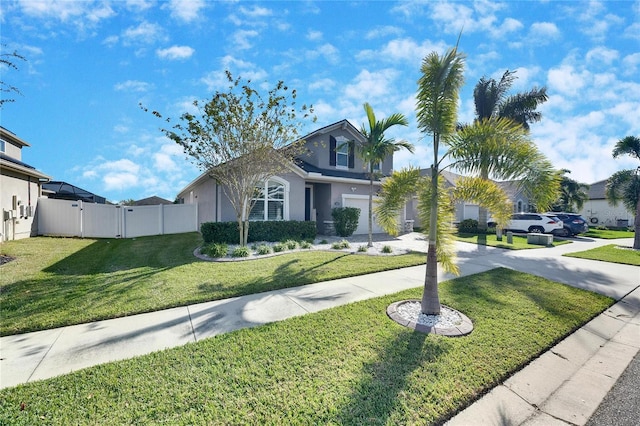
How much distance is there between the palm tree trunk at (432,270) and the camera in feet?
15.8

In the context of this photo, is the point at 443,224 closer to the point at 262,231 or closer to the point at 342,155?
the point at 262,231

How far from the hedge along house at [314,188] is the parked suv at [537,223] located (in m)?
12.1

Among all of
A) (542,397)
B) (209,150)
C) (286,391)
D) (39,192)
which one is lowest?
(542,397)

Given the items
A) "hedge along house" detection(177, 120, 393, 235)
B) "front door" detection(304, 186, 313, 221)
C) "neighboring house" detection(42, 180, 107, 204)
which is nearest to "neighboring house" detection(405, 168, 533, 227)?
"hedge along house" detection(177, 120, 393, 235)

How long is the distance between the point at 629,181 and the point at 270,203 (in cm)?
2012

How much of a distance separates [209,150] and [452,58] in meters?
7.86

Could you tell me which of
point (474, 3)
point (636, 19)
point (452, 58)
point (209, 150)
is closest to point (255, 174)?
point (209, 150)

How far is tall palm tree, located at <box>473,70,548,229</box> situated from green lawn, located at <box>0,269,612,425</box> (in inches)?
722

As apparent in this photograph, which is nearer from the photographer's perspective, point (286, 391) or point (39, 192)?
point (286, 391)

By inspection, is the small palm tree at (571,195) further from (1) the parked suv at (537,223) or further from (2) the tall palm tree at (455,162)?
(2) the tall palm tree at (455,162)

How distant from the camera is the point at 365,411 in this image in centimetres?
252

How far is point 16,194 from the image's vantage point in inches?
481

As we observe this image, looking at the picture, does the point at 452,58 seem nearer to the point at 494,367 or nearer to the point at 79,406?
the point at 494,367

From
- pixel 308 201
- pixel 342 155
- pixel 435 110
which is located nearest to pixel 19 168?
pixel 308 201
